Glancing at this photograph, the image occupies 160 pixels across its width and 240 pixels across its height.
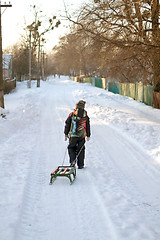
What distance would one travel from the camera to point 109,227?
14.6 ft

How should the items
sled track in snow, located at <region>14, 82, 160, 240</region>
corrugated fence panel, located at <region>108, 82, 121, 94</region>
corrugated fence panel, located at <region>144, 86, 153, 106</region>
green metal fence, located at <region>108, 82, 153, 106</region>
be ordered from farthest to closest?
corrugated fence panel, located at <region>108, 82, 121, 94</region> → green metal fence, located at <region>108, 82, 153, 106</region> → corrugated fence panel, located at <region>144, 86, 153, 106</region> → sled track in snow, located at <region>14, 82, 160, 240</region>

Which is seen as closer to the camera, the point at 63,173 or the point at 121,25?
the point at 63,173

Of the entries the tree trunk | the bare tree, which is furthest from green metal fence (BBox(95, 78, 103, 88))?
the bare tree

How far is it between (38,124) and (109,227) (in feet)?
34.2

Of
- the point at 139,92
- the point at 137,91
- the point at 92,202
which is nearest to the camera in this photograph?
the point at 92,202

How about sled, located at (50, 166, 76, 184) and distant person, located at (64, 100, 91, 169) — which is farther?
distant person, located at (64, 100, 91, 169)

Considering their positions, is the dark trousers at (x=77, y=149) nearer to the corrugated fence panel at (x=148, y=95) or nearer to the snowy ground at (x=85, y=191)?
the snowy ground at (x=85, y=191)

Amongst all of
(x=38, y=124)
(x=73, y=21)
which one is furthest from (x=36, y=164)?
(x=73, y=21)

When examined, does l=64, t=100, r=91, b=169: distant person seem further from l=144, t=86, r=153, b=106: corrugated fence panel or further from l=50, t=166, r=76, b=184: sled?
l=144, t=86, r=153, b=106: corrugated fence panel

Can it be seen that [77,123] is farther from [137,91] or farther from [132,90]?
[132,90]

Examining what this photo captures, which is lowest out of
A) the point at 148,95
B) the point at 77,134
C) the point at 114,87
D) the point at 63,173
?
the point at 63,173

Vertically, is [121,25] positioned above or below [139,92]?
above

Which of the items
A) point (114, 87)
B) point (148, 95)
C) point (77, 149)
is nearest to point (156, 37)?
point (77, 149)

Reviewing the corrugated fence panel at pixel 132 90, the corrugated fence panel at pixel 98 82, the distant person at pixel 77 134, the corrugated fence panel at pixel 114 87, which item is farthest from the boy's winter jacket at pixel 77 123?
the corrugated fence panel at pixel 98 82
